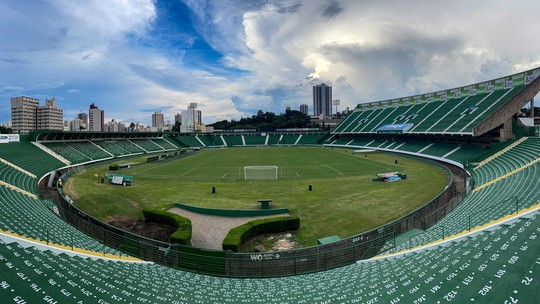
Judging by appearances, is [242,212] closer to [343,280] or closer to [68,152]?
[343,280]

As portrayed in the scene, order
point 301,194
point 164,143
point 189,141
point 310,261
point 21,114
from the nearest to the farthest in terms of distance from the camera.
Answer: point 310,261 → point 301,194 → point 164,143 → point 189,141 → point 21,114

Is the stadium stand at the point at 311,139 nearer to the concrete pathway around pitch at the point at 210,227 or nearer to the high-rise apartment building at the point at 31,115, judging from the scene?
the concrete pathway around pitch at the point at 210,227

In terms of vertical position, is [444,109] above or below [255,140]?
above

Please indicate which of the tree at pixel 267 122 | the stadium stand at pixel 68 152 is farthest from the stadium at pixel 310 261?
the tree at pixel 267 122

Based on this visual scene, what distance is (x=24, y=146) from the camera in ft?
170

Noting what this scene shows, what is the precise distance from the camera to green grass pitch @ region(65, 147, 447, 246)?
75.7 ft

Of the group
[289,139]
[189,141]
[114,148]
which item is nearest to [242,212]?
[114,148]

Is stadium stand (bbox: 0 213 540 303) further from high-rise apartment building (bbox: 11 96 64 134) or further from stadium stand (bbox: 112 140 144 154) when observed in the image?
high-rise apartment building (bbox: 11 96 64 134)

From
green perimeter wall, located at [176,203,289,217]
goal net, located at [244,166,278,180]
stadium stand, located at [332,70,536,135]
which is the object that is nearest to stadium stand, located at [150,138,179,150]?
A: goal net, located at [244,166,278,180]

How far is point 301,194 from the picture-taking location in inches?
1222

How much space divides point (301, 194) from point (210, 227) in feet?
40.7

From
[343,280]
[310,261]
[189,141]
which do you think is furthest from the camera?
[189,141]

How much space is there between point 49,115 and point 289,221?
198857mm

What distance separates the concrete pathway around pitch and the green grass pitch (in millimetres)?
3569
